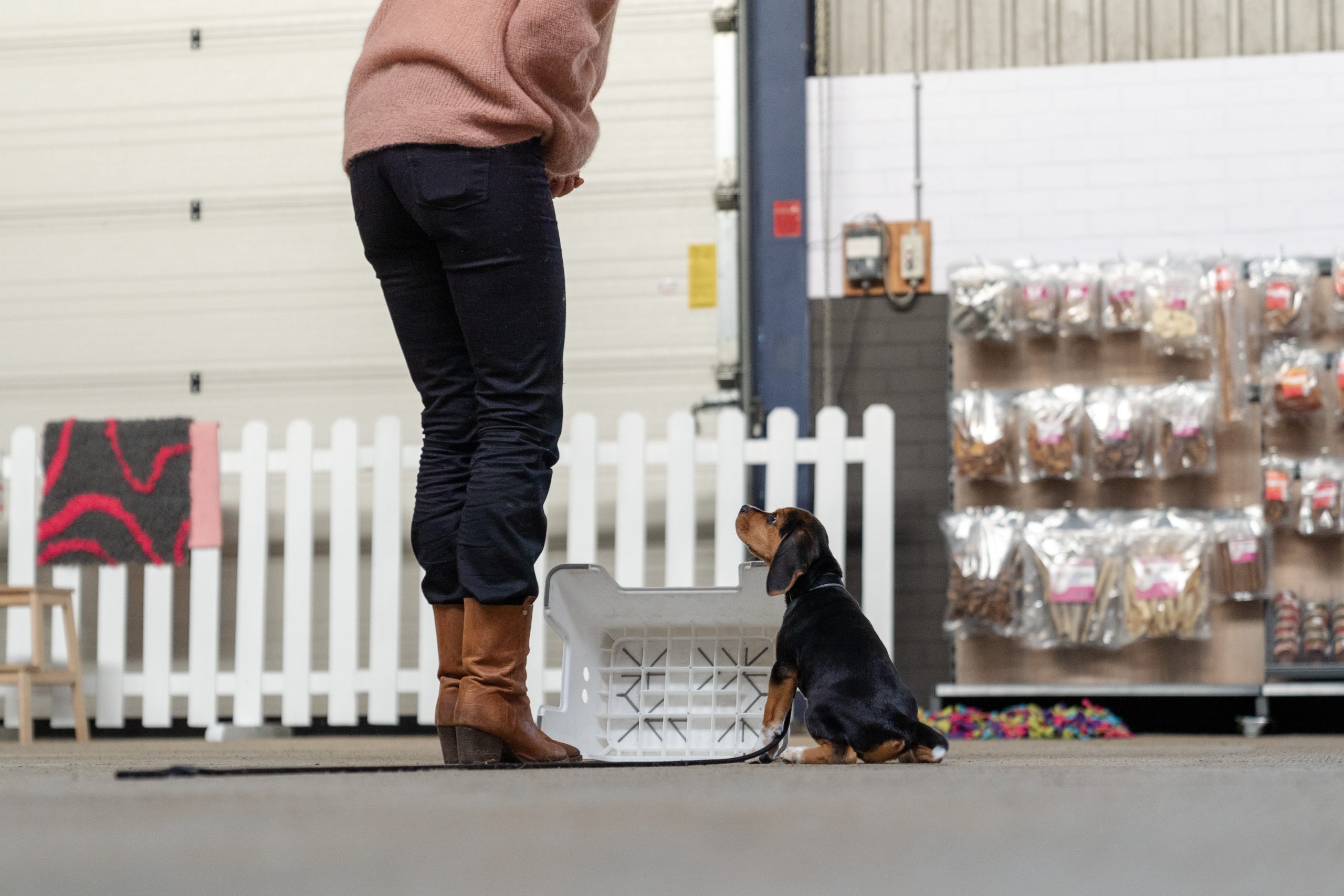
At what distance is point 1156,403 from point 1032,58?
4.91 ft

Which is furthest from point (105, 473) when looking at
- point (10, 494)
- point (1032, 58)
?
point (1032, 58)

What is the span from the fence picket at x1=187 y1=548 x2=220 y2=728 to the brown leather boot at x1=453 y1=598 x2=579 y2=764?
10.1 feet

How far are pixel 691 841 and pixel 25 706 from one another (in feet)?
14.3

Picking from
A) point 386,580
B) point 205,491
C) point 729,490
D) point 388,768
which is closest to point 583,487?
point 729,490

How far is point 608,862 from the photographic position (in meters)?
0.68

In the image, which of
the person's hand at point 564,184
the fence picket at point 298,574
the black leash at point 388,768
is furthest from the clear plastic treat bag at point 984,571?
the person's hand at point 564,184

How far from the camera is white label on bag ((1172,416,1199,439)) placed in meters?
4.59

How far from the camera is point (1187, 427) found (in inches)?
Answer: 181

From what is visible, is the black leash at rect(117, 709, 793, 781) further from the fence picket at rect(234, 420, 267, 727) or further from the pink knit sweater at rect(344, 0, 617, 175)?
the fence picket at rect(234, 420, 267, 727)

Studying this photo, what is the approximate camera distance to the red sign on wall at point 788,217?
521 cm

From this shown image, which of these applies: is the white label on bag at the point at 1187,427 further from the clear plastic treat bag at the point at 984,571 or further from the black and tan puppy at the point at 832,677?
the black and tan puppy at the point at 832,677

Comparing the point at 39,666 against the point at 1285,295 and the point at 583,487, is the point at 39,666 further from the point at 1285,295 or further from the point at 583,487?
the point at 1285,295

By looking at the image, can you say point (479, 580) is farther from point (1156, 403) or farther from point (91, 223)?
point (91, 223)

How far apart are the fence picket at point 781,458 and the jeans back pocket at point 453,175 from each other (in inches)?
105
